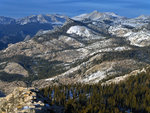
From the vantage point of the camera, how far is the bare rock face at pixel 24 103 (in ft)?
170

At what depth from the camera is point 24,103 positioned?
55.7 metres

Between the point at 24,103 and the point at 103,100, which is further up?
the point at 24,103

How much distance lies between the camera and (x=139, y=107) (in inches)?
3103

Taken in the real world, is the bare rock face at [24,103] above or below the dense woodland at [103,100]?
above

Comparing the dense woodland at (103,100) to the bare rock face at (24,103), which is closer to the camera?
the bare rock face at (24,103)

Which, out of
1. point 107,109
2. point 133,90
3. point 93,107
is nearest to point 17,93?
point 93,107

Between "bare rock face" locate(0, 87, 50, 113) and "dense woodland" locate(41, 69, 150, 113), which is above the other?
"bare rock face" locate(0, 87, 50, 113)

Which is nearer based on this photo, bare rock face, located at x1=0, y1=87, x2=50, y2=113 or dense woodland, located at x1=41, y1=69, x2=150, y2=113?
bare rock face, located at x1=0, y1=87, x2=50, y2=113

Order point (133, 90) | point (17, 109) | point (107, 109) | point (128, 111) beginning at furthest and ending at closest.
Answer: point (133, 90) → point (128, 111) → point (107, 109) → point (17, 109)

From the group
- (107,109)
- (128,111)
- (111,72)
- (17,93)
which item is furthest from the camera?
(111,72)

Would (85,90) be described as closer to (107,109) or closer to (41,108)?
(107,109)

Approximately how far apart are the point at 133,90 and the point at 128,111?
22382 millimetres

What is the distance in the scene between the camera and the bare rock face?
51.8 metres

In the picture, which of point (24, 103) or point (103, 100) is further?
point (103, 100)
